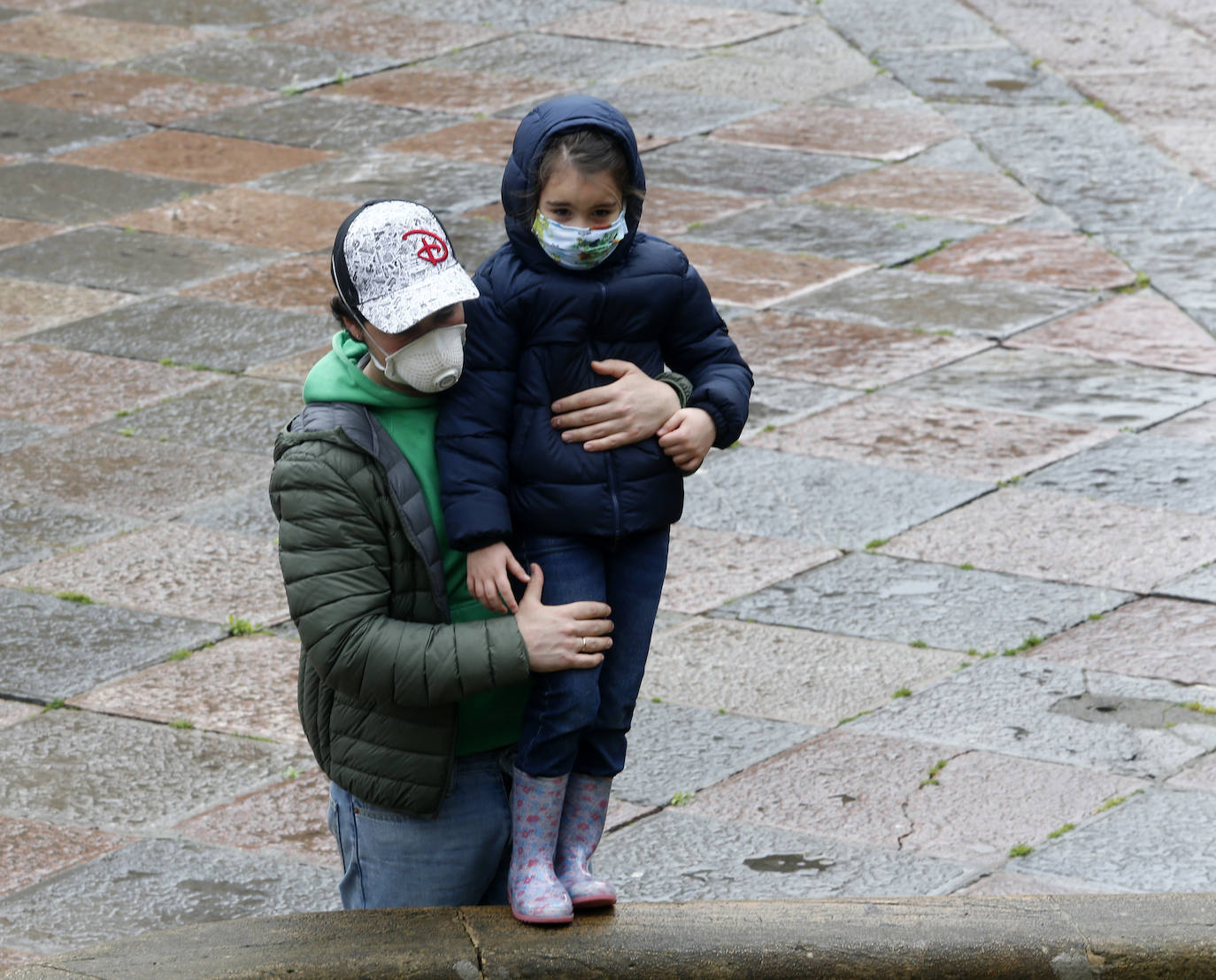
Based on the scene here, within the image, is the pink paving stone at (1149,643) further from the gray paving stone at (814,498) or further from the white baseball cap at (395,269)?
→ the white baseball cap at (395,269)

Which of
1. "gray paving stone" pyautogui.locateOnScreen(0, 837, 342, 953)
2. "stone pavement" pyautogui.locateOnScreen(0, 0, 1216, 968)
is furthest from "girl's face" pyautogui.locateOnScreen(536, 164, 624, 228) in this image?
"stone pavement" pyautogui.locateOnScreen(0, 0, 1216, 968)

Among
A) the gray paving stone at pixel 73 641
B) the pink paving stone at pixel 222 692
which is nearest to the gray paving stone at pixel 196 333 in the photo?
the gray paving stone at pixel 73 641

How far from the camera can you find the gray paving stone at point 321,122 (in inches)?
408

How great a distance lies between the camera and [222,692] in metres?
5.23

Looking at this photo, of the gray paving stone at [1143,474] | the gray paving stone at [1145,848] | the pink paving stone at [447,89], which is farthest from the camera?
the pink paving stone at [447,89]

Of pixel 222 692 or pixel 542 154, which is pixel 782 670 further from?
pixel 542 154

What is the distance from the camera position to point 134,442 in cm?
690

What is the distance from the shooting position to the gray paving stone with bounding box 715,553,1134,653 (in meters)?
5.60

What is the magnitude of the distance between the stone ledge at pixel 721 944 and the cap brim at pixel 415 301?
1.05 meters

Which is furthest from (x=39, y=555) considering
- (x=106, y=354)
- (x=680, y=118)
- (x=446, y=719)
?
(x=680, y=118)

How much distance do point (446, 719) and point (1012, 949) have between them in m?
1.17

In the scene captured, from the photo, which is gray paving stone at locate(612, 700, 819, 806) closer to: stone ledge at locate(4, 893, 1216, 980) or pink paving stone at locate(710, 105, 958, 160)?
stone ledge at locate(4, 893, 1216, 980)

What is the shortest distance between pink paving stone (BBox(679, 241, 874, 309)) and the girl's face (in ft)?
17.8

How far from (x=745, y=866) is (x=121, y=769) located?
173 centimetres
